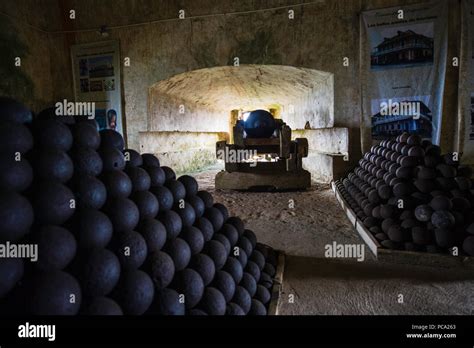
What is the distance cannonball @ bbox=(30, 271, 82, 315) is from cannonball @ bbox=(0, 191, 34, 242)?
0.64 ft

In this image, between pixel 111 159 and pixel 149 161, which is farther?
pixel 149 161

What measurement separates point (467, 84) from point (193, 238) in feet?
22.9

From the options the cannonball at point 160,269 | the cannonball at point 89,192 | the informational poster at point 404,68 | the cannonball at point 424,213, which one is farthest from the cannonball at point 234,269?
the informational poster at point 404,68

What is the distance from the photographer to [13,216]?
4.18ft

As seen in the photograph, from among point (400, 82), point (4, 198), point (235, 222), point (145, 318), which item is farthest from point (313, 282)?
point (400, 82)

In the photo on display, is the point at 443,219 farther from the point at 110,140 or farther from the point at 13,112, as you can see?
the point at 13,112

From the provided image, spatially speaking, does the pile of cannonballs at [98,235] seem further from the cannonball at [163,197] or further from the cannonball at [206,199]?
the cannonball at [206,199]

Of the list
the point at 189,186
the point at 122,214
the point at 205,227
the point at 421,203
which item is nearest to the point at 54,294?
the point at 122,214

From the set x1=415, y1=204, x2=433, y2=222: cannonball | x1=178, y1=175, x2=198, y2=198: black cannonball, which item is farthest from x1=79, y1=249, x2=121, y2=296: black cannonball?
x1=415, y1=204, x2=433, y2=222: cannonball

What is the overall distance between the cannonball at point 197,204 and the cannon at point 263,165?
4.01m

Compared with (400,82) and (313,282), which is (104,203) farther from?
(400,82)

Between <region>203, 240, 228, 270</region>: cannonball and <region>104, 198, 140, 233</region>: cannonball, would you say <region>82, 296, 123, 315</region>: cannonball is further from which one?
<region>203, 240, 228, 270</region>: cannonball

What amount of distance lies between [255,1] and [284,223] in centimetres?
563

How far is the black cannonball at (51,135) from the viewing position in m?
1.65
